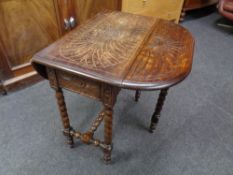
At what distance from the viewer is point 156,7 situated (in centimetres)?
224

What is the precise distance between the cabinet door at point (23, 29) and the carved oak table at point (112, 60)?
2.00ft

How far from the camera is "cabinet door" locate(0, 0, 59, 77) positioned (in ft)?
4.37

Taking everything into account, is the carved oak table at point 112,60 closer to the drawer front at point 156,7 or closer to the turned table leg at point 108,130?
the turned table leg at point 108,130

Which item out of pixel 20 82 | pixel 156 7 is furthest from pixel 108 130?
pixel 156 7

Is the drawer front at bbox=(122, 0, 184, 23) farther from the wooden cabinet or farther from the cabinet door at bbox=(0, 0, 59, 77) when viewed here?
the cabinet door at bbox=(0, 0, 59, 77)

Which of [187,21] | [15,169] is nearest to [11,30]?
[15,169]

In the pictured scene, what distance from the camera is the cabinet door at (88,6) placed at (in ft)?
5.27

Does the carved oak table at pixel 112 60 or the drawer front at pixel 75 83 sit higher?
the carved oak table at pixel 112 60

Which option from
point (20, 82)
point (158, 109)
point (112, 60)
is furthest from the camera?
point (20, 82)

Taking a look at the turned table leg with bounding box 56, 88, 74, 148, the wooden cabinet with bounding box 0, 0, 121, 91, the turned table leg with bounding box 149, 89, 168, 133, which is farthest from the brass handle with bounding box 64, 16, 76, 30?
the turned table leg with bounding box 149, 89, 168, 133

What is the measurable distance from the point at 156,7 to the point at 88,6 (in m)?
0.96

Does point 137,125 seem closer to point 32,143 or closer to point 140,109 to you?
point 140,109

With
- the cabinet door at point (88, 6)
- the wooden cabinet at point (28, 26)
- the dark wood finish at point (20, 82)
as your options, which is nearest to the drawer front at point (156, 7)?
the cabinet door at point (88, 6)

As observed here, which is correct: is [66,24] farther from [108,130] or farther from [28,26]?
[108,130]
